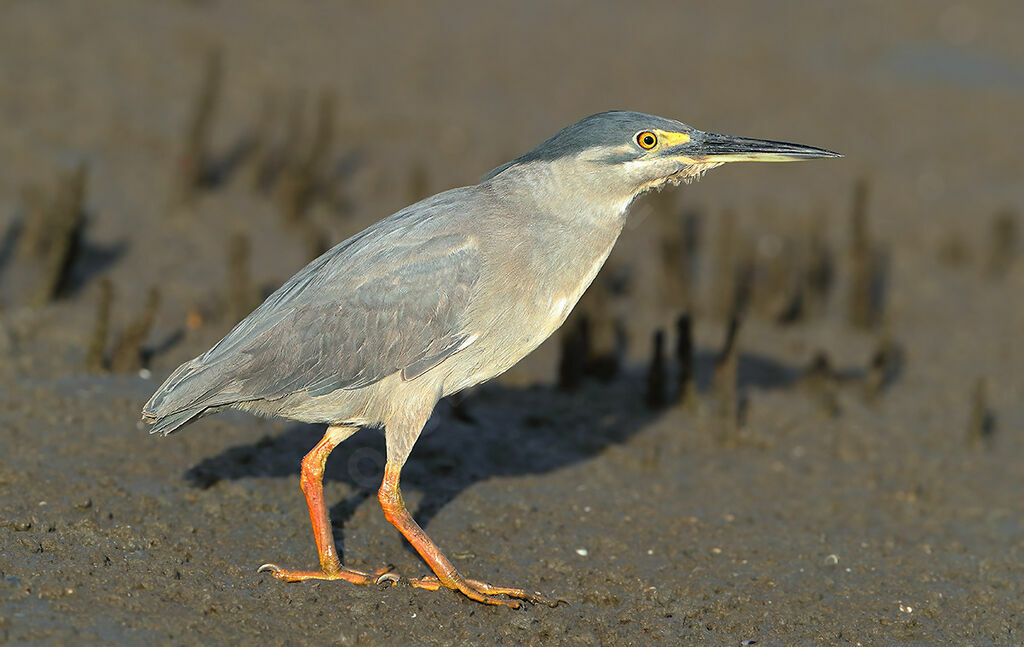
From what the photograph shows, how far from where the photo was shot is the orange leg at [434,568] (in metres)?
5.50

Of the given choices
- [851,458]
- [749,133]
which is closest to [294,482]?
[851,458]

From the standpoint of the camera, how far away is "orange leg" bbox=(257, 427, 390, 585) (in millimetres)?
5555

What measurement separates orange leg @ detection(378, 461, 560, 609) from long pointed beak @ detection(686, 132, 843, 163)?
80.9 inches

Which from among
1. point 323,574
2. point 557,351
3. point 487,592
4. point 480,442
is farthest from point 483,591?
point 557,351

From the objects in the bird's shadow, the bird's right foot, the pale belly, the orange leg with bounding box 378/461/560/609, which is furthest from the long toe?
the pale belly

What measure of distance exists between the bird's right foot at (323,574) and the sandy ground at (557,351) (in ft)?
0.26

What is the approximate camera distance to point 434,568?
5562 millimetres

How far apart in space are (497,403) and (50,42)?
7.07 m

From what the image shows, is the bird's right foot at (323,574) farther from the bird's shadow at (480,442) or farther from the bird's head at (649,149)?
the bird's head at (649,149)

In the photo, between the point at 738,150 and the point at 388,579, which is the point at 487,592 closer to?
the point at 388,579

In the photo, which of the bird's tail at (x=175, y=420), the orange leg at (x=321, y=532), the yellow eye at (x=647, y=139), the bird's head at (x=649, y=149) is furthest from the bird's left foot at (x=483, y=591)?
the yellow eye at (x=647, y=139)

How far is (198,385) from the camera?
18.5ft

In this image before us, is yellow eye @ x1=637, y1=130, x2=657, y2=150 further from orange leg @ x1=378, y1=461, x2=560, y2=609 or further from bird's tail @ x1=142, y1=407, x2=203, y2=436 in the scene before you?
bird's tail @ x1=142, y1=407, x2=203, y2=436

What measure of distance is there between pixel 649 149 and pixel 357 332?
1.62 metres
